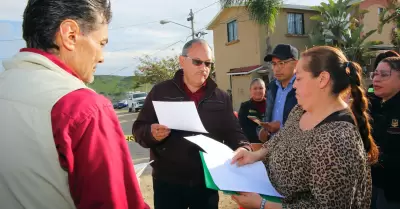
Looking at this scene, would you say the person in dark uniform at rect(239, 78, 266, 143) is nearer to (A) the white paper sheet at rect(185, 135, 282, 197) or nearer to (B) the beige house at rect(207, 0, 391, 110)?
(A) the white paper sheet at rect(185, 135, 282, 197)

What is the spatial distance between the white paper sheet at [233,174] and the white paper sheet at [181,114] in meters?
0.18

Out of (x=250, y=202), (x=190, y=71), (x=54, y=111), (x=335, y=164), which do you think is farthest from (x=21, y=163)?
(x=190, y=71)

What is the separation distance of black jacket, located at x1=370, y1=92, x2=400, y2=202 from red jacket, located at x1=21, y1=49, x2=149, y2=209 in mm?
2367

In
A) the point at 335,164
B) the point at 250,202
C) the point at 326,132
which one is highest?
the point at 326,132

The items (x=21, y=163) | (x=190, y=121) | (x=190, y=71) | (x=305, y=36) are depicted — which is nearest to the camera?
(x=21, y=163)

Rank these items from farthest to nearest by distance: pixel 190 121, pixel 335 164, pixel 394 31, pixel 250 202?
pixel 394 31 < pixel 190 121 < pixel 250 202 < pixel 335 164

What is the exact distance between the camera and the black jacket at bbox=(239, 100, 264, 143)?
498cm

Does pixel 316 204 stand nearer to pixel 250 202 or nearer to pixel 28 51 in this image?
pixel 250 202

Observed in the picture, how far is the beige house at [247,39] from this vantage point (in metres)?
19.5

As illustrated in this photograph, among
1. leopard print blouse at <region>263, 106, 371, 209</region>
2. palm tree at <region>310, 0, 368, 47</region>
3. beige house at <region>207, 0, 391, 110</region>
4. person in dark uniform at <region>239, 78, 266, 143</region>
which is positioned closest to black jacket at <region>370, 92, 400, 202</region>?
leopard print blouse at <region>263, 106, 371, 209</region>

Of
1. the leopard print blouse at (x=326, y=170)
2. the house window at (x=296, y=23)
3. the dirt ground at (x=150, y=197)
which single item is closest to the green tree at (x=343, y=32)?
the house window at (x=296, y=23)

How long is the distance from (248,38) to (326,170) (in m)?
19.2

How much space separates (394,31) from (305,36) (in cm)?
476

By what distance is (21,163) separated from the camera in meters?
0.99
